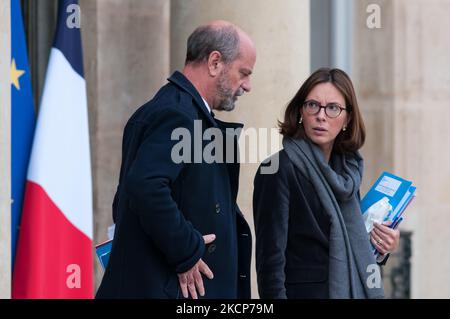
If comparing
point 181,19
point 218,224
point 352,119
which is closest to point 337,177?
point 352,119

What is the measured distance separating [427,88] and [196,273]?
449cm

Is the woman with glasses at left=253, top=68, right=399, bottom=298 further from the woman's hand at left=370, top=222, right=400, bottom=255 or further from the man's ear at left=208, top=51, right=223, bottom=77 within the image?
the man's ear at left=208, top=51, right=223, bottom=77

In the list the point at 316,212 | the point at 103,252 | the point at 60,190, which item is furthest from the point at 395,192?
the point at 60,190

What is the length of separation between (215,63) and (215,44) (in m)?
0.08

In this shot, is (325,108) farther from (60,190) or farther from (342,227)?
(60,190)

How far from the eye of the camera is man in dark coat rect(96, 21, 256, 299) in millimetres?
4305

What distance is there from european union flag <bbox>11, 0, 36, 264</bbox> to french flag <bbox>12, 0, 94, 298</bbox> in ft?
0.16

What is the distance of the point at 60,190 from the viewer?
6734mm

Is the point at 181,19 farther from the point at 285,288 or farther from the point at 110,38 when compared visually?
the point at 285,288

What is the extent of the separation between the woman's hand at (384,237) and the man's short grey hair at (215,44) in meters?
1.13

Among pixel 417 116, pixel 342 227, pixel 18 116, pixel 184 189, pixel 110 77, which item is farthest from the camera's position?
pixel 417 116

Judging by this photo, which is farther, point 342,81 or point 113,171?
point 113,171

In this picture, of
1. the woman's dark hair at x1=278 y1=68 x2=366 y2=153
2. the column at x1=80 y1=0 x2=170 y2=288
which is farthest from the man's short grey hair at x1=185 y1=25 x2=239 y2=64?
the column at x1=80 y1=0 x2=170 y2=288

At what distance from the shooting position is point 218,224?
14.9 feet
